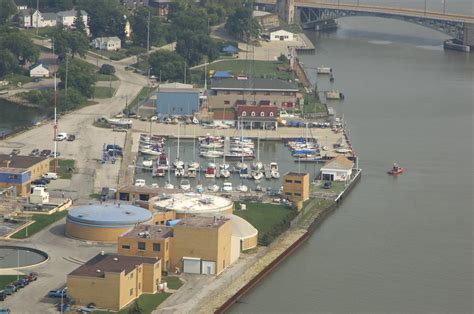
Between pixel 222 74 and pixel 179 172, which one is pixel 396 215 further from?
pixel 222 74

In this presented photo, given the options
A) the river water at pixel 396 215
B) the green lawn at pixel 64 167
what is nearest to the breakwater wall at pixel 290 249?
the river water at pixel 396 215

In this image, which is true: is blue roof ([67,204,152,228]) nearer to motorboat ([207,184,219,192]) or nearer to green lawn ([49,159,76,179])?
motorboat ([207,184,219,192])

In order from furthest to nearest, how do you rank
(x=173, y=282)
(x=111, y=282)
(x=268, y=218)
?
1. (x=268, y=218)
2. (x=173, y=282)
3. (x=111, y=282)

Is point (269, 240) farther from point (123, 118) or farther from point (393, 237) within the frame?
point (123, 118)

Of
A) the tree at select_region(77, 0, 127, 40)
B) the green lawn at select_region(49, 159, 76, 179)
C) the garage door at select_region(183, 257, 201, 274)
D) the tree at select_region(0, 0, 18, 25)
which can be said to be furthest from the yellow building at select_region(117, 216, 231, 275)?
the tree at select_region(0, 0, 18, 25)

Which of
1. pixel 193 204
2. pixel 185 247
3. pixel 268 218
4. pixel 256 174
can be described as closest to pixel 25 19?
pixel 256 174

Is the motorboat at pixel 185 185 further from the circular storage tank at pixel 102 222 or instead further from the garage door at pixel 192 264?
the garage door at pixel 192 264

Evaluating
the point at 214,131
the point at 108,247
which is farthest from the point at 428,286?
the point at 214,131
